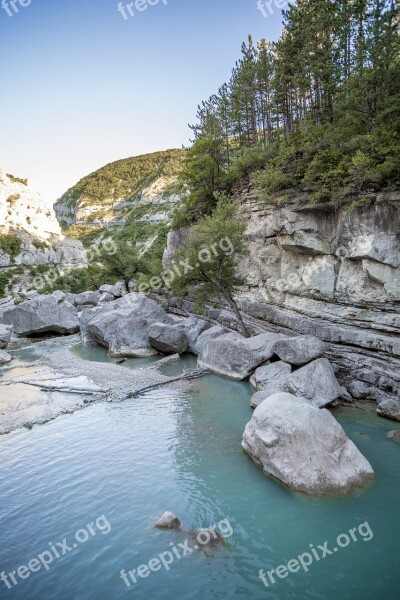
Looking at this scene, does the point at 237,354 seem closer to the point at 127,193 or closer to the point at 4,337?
the point at 4,337

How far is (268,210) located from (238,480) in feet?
76.0

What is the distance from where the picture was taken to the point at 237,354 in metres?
23.6

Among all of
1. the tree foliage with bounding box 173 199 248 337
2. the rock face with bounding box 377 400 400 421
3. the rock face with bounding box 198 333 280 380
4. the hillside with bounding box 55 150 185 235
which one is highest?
the hillside with bounding box 55 150 185 235

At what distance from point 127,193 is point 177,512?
177020mm

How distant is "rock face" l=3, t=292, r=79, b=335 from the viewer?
39.8 meters

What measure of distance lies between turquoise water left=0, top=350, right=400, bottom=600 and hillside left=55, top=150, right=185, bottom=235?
4806 inches

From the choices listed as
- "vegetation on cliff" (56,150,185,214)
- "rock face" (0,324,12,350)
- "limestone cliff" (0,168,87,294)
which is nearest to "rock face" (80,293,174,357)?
"rock face" (0,324,12,350)

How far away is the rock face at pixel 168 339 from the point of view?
30078 millimetres

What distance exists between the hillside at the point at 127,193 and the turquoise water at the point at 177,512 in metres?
122

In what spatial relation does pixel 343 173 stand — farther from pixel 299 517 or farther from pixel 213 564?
pixel 213 564

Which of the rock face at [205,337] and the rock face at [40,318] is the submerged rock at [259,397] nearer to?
the rock face at [205,337]

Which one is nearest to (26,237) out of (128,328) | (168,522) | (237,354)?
(128,328)

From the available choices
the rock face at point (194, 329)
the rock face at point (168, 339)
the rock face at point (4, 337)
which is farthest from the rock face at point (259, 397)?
the rock face at point (4, 337)

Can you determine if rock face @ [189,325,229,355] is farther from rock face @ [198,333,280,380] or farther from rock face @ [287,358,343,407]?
rock face @ [287,358,343,407]
